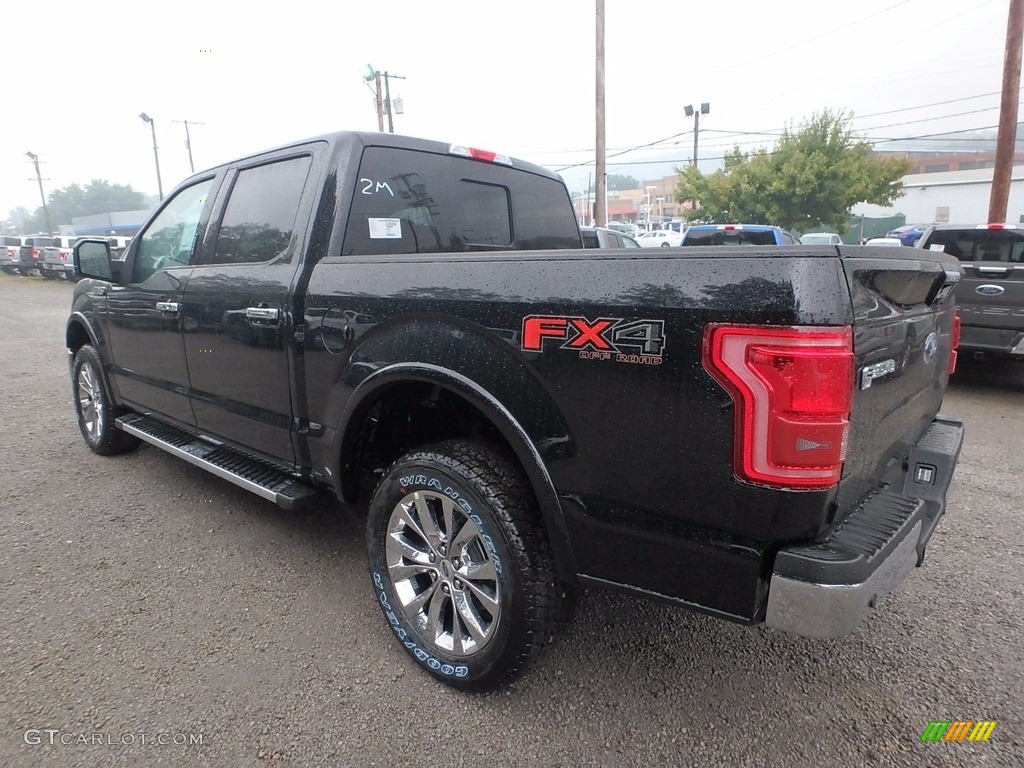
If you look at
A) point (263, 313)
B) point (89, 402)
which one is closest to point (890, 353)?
point (263, 313)

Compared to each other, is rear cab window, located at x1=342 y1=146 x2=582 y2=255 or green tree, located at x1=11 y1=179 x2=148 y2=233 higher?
green tree, located at x1=11 y1=179 x2=148 y2=233

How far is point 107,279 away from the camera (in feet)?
13.3

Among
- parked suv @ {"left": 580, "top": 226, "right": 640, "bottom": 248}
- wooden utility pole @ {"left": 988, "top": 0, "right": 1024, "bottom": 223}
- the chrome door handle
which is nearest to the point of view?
the chrome door handle

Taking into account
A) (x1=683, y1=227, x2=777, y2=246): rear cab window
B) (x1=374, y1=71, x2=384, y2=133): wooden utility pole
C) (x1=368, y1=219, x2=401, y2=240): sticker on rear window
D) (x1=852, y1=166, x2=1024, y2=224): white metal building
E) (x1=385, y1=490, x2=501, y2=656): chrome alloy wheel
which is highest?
(x1=374, y1=71, x2=384, y2=133): wooden utility pole

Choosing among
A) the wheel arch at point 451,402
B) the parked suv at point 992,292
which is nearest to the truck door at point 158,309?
the wheel arch at point 451,402

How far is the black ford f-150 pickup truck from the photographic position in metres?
1.69

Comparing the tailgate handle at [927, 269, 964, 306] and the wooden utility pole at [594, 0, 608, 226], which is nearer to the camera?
the tailgate handle at [927, 269, 964, 306]

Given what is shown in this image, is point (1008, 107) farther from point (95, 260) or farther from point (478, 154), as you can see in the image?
point (95, 260)

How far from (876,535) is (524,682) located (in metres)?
1.32

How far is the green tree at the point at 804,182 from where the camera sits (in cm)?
2956

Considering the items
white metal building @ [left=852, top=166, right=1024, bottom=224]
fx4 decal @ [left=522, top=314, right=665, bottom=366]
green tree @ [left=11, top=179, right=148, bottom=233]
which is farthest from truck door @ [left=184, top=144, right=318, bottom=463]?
green tree @ [left=11, top=179, right=148, bottom=233]

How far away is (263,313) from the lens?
117 inches

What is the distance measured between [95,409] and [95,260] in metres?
1.45

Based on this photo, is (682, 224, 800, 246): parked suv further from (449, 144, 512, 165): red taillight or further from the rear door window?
the rear door window
